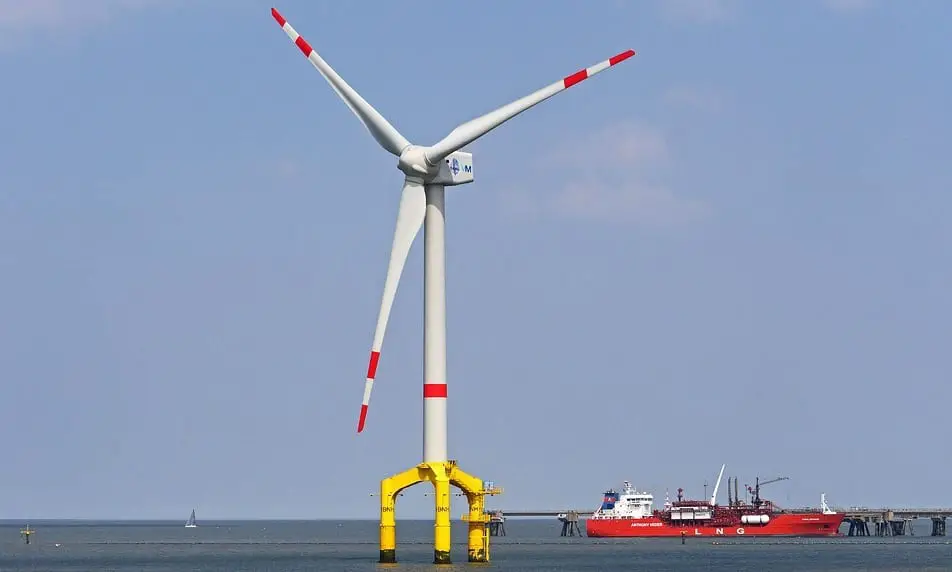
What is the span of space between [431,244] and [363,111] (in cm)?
975

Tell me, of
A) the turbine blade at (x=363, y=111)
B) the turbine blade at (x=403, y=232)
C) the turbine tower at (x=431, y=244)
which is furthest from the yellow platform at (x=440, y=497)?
the turbine blade at (x=363, y=111)

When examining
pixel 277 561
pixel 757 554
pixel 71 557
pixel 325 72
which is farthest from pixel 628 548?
pixel 325 72

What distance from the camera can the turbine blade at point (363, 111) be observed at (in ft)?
318

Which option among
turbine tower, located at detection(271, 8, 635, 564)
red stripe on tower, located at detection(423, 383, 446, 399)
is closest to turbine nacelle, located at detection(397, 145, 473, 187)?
turbine tower, located at detection(271, 8, 635, 564)

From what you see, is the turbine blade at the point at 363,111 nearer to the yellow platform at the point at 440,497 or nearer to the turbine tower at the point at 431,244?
the turbine tower at the point at 431,244

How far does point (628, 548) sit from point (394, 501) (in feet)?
316

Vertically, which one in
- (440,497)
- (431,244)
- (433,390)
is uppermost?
(431,244)

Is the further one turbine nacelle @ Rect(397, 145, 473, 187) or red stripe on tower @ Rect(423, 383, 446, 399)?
turbine nacelle @ Rect(397, 145, 473, 187)

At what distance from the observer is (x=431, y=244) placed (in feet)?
323

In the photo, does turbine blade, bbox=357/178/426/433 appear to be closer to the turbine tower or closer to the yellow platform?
the turbine tower

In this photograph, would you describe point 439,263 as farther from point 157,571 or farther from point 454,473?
point 157,571

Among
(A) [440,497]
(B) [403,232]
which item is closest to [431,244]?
(B) [403,232]

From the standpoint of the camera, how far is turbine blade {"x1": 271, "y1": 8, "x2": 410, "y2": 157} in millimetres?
96875

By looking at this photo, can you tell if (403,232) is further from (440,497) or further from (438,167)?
(440,497)
